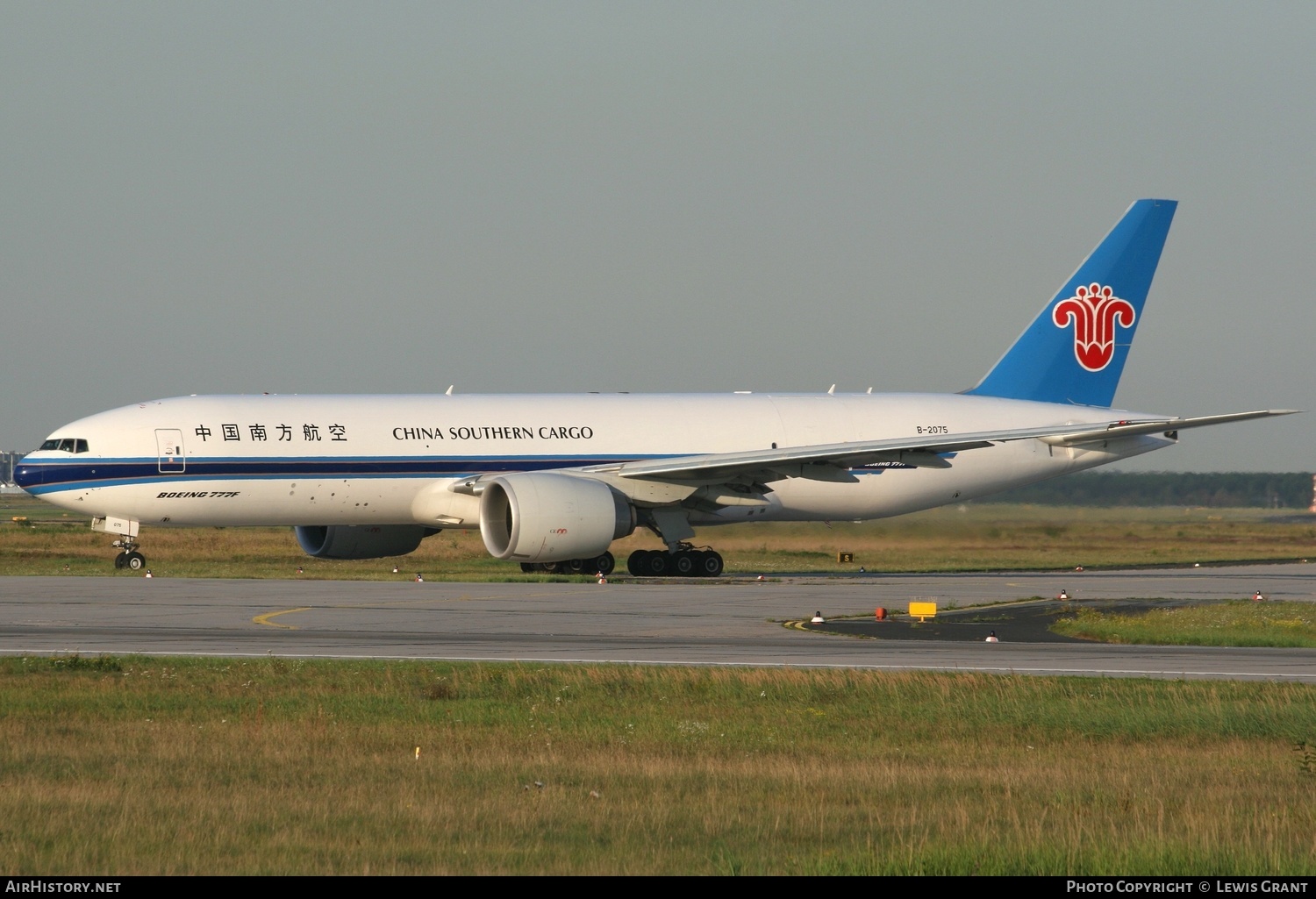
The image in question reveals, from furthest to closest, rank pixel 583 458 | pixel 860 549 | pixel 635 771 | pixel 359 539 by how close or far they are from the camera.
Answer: pixel 860 549, pixel 359 539, pixel 583 458, pixel 635 771

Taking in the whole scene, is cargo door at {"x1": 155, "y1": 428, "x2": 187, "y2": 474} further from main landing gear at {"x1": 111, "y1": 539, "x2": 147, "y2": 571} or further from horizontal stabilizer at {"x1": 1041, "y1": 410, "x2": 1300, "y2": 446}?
horizontal stabilizer at {"x1": 1041, "y1": 410, "x2": 1300, "y2": 446}

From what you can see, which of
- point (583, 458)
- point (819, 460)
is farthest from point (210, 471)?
point (819, 460)

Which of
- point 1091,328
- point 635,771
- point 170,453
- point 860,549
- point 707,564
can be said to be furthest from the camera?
point 860,549

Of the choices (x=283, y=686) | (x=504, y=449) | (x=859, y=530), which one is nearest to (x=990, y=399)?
(x=859, y=530)

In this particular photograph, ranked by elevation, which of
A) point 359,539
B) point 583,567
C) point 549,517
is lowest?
point 583,567

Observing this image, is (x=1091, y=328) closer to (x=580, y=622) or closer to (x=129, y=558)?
(x=580, y=622)

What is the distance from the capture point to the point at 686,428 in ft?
125

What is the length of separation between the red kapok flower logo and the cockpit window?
2448cm

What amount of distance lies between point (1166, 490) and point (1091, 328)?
817 centimetres

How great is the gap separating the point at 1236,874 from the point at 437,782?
16.9 feet

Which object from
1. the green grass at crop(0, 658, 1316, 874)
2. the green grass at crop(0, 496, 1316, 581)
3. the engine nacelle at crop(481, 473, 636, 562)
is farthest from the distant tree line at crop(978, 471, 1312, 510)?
the green grass at crop(0, 658, 1316, 874)

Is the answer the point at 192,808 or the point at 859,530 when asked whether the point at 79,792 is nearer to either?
the point at 192,808

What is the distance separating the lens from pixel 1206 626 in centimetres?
2375

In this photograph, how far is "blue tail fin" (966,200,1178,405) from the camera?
42.1 m
